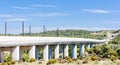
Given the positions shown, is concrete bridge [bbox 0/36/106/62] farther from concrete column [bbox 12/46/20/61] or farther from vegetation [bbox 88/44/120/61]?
vegetation [bbox 88/44/120/61]

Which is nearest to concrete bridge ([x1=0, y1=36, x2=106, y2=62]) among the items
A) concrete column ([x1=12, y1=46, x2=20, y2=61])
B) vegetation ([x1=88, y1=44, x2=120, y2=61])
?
concrete column ([x1=12, y1=46, x2=20, y2=61])

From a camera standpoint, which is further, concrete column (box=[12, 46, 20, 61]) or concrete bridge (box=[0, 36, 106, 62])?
concrete column (box=[12, 46, 20, 61])

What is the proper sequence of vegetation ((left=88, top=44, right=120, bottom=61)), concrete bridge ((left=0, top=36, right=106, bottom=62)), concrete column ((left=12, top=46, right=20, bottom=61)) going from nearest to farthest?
1. vegetation ((left=88, top=44, right=120, bottom=61))
2. concrete bridge ((left=0, top=36, right=106, bottom=62))
3. concrete column ((left=12, top=46, right=20, bottom=61))

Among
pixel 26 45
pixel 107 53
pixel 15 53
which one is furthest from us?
pixel 26 45

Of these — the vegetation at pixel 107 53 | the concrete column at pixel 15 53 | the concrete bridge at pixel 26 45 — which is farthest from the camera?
the concrete column at pixel 15 53

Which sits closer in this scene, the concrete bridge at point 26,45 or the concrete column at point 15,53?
the concrete bridge at point 26,45

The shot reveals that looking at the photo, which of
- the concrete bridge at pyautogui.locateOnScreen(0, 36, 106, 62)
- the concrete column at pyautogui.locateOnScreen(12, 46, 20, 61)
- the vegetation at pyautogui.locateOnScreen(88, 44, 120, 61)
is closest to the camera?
the vegetation at pyautogui.locateOnScreen(88, 44, 120, 61)

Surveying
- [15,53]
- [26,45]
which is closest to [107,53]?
[26,45]

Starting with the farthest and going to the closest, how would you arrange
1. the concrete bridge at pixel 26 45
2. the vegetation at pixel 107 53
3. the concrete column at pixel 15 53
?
the concrete column at pixel 15 53 → the concrete bridge at pixel 26 45 → the vegetation at pixel 107 53

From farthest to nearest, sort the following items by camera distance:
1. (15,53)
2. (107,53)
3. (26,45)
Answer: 1. (26,45)
2. (107,53)
3. (15,53)

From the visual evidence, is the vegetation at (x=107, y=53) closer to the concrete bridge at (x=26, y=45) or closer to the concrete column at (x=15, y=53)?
the concrete bridge at (x=26, y=45)

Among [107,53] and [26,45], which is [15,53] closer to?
[26,45]

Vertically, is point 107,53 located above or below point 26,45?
below

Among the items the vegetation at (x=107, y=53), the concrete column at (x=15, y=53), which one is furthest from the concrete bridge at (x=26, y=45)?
the vegetation at (x=107, y=53)
